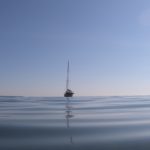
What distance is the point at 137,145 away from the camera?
25.3ft

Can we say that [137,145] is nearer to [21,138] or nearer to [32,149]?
[32,149]

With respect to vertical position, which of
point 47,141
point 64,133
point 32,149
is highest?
point 64,133

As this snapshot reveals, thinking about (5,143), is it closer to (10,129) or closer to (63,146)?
Answer: (63,146)

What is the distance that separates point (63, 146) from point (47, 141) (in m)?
0.86

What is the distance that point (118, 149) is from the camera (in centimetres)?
728

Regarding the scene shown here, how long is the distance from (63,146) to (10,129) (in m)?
3.85

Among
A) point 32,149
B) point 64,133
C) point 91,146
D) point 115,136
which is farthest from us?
point 64,133

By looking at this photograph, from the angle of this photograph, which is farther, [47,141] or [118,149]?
[47,141]

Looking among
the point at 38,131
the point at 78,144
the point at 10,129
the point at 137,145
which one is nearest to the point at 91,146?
the point at 78,144

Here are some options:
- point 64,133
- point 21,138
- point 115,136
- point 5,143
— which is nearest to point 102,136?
point 115,136

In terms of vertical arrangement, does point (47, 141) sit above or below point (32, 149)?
above

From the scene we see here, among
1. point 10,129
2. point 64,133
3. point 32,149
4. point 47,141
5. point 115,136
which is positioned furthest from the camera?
point 10,129

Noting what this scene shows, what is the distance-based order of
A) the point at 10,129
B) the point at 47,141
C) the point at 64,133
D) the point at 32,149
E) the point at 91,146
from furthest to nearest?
the point at 10,129 < the point at 64,133 < the point at 47,141 < the point at 91,146 < the point at 32,149

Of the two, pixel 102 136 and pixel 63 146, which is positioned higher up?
pixel 102 136
